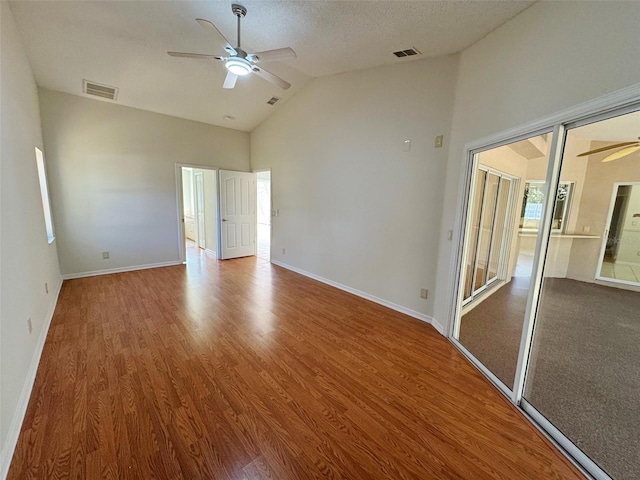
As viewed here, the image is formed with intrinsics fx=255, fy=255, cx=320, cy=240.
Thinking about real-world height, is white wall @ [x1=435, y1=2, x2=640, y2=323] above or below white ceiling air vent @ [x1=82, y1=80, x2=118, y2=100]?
below

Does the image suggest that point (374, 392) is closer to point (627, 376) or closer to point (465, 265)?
point (465, 265)

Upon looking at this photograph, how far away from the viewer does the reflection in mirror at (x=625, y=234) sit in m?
1.80

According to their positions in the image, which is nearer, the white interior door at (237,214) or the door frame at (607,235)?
the door frame at (607,235)

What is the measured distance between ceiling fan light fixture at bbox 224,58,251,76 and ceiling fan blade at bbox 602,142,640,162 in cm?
286

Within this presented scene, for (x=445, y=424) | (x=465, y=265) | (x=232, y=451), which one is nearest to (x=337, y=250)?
(x=465, y=265)

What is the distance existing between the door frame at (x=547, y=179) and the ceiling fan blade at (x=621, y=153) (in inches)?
15.2

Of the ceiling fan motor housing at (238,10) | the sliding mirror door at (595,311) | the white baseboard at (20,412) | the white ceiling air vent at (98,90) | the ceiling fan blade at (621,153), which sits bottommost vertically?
the white baseboard at (20,412)

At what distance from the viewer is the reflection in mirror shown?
1.80m

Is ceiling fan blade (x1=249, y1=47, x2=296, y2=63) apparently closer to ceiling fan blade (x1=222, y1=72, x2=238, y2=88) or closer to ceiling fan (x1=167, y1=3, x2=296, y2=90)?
ceiling fan (x1=167, y1=3, x2=296, y2=90)

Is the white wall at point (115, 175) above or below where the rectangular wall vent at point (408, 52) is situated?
below

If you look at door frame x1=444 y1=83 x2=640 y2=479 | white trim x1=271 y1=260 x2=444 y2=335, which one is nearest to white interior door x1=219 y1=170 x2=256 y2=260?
white trim x1=271 y1=260 x2=444 y2=335

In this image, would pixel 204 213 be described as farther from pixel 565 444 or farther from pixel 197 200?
pixel 565 444

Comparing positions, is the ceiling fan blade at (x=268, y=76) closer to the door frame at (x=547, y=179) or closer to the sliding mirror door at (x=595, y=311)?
the door frame at (x=547, y=179)

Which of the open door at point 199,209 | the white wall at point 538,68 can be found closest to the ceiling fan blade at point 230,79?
the white wall at point 538,68
